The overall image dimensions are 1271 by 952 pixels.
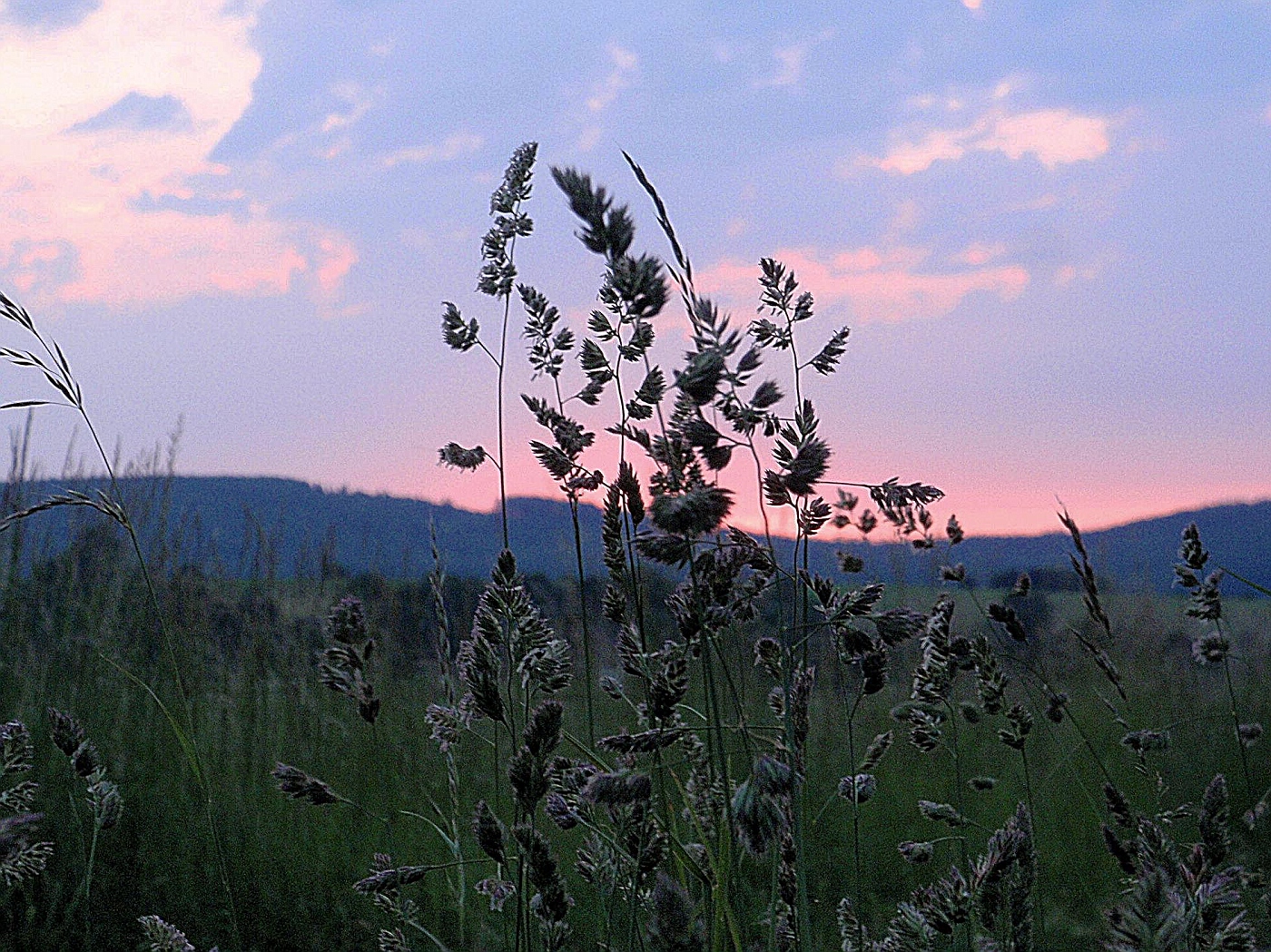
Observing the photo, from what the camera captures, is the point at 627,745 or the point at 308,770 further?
the point at 308,770

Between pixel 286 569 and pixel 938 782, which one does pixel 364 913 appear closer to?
pixel 938 782

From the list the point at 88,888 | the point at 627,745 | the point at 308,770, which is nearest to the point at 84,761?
the point at 88,888

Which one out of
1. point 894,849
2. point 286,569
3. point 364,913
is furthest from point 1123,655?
point 364,913

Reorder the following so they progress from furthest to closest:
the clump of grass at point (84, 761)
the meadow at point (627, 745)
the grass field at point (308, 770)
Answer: the grass field at point (308, 770) → the clump of grass at point (84, 761) → the meadow at point (627, 745)

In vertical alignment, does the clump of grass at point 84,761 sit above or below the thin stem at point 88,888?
above

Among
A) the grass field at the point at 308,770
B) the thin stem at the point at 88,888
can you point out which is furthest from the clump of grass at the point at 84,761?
the grass field at the point at 308,770

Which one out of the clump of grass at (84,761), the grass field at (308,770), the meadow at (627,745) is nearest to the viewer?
the meadow at (627,745)

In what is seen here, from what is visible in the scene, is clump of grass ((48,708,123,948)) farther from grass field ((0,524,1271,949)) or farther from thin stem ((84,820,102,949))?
grass field ((0,524,1271,949))

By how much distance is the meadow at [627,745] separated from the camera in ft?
4.15

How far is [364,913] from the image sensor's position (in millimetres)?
3303

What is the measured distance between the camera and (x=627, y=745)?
1.17 m

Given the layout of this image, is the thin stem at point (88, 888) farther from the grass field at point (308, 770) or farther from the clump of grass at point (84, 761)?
the grass field at point (308, 770)

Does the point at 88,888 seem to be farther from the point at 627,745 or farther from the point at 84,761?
the point at 627,745

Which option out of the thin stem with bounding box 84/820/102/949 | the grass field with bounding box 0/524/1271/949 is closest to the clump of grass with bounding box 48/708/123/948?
the thin stem with bounding box 84/820/102/949
